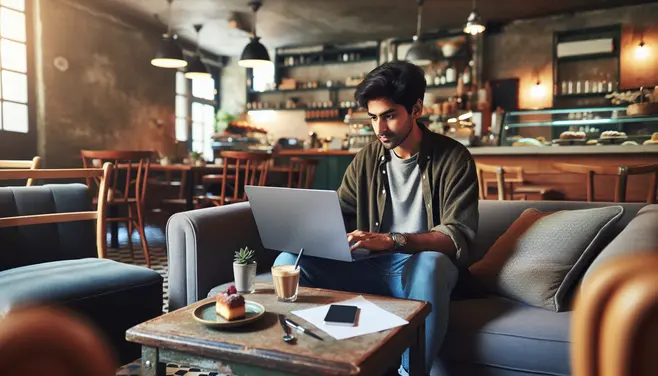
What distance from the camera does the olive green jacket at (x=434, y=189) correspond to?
5.47 feet

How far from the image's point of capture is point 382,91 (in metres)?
1.80

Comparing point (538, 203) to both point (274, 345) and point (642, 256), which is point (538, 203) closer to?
point (274, 345)

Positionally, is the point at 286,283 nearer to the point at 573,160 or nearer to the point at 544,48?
the point at 573,160

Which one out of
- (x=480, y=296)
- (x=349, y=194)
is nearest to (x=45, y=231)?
(x=349, y=194)

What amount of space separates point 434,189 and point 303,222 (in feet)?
1.80

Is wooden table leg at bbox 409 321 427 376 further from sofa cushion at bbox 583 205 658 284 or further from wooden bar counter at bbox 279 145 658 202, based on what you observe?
wooden bar counter at bbox 279 145 658 202

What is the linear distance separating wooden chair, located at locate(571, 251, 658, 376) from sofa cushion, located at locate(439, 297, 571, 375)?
1106 mm

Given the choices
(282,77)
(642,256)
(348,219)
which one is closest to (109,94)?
(282,77)

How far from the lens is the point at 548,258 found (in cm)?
168

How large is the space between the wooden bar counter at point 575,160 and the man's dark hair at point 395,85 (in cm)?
266

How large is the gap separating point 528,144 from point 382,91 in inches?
125

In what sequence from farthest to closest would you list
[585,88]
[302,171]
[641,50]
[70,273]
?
[585,88], [641,50], [302,171], [70,273]

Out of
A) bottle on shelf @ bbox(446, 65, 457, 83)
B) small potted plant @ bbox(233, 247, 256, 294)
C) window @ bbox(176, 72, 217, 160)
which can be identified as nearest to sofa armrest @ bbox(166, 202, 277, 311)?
small potted plant @ bbox(233, 247, 256, 294)

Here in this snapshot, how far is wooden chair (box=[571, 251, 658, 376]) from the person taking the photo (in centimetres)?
37
